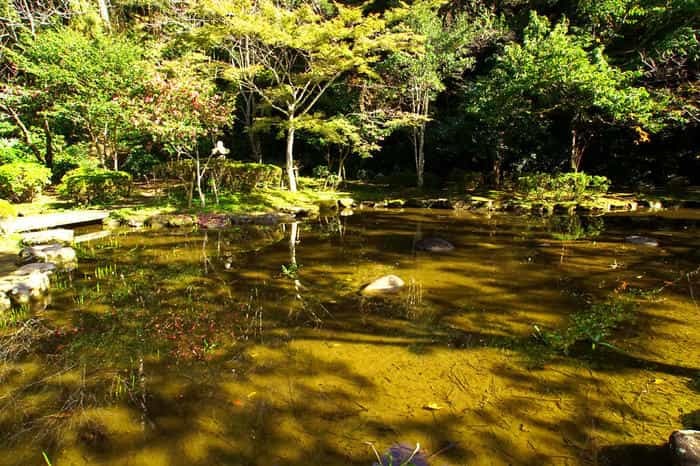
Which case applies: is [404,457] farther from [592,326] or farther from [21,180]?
[21,180]

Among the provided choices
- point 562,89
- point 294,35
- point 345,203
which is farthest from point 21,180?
point 562,89

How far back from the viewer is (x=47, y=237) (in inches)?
324

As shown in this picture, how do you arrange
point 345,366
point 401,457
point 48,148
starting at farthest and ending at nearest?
point 48,148
point 345,366
point 401,457

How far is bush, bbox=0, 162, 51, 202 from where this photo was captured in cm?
1184

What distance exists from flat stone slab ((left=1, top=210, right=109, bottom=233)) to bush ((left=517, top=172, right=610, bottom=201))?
45.1 feet

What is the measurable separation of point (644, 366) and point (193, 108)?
1158cm

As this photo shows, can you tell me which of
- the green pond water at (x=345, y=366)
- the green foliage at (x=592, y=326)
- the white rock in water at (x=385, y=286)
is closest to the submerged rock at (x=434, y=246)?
the green pond water at (x=345, y=366)

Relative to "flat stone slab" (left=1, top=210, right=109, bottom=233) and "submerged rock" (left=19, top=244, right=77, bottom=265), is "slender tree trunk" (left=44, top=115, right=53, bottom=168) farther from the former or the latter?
"submerged rock" (left=19, top=244, right=77, bottom=265)

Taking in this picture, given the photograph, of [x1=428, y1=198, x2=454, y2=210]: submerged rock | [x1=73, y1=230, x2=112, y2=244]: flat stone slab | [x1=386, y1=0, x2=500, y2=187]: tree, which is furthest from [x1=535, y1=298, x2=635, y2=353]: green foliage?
[x1=386, y1=0, x2=500, y2=187]: tree

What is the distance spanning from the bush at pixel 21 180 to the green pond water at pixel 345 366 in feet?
26.6

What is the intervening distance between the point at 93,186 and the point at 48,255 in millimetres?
6595

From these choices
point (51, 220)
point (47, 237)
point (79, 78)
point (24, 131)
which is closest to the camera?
point (47, 237)

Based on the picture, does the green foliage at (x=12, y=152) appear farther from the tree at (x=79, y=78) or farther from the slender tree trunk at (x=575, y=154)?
the slender tree trunk at (x=575, y=154)

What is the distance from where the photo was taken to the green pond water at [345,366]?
8.29ft
